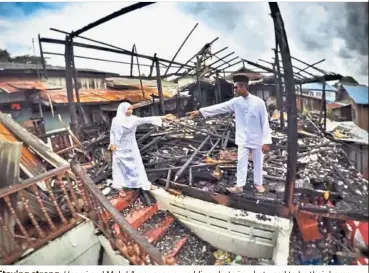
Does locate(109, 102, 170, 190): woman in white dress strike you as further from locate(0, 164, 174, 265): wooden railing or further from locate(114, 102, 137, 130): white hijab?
locate(0, 164, 174, 265): wooden railing

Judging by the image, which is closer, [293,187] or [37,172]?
[293,187]

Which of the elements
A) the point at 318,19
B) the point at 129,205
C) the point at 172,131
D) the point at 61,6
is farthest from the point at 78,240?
the point at 318,19

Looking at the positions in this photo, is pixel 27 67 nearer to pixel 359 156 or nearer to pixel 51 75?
pixel 51 75

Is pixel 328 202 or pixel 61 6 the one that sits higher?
pixel 61 6

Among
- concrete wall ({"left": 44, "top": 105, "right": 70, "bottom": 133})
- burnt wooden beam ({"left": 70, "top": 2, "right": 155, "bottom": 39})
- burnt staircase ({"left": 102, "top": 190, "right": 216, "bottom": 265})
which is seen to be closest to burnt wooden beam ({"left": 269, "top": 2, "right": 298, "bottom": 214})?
burnt staircase ({"left": 102, "top": 190, "right": 216, "bottom": 265})

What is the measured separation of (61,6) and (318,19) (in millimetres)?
1670

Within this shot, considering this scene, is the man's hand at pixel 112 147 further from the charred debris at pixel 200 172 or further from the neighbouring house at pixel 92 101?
the neighbouring house at pixel 92 101

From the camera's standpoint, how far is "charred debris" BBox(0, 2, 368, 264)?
5.37ft

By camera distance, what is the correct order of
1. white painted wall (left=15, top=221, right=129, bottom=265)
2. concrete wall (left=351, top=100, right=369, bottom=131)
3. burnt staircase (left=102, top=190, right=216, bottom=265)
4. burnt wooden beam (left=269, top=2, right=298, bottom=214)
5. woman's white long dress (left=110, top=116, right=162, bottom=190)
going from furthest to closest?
woman's white long dress (left=110, top=116, right=162, bottom=190)
burnt staircase (left=102, top=190, right=216, bottom=265)
white painted wall (left=15, top=221, right=129, bottom=265)
concrete wall (left=351, top=100, right=369, bottom=131)
burnt wooden beam (left=269, top=2, right=298, bottom=214)

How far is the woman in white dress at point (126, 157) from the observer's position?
6.54ft

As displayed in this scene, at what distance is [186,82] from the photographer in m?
2.01

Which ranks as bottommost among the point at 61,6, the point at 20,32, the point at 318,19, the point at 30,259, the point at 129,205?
the point at 30,259

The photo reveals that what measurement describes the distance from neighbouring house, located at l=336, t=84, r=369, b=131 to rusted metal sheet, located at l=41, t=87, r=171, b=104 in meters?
1.11

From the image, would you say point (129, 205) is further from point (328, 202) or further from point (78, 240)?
point (328, 202)
